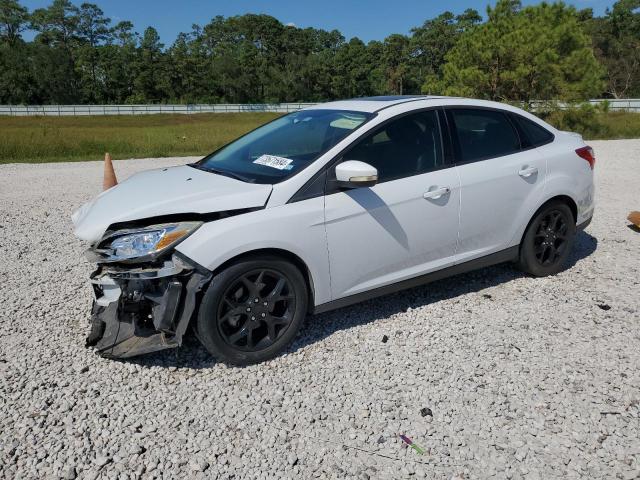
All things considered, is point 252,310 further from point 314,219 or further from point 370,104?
point 370,104

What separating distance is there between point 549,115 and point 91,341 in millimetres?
21857

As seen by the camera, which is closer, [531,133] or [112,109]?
[531,133]

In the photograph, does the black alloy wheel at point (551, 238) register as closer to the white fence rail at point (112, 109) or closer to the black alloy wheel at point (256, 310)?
the black alloy wheel at point (256, 310)

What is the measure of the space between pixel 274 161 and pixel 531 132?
101 inches

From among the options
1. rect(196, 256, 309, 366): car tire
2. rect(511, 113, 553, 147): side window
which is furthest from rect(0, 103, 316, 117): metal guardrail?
rect(196, 256, 309, 366): car tire

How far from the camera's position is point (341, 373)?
11.7ft

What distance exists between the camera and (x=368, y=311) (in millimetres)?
4488

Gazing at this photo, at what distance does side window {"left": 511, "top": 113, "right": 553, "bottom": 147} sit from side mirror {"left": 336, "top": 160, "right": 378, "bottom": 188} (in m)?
2.03

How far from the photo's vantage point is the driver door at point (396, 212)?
3779 millimetres

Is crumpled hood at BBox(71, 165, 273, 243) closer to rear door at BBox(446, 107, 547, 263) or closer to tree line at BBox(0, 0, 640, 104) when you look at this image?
rear door at BBox(446, 107, 547, 263)

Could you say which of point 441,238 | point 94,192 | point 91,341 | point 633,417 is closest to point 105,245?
point 91,341

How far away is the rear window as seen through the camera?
488cm

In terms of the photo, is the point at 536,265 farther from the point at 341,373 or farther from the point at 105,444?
the point at 105,444

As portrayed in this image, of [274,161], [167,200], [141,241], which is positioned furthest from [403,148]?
[141,241]
